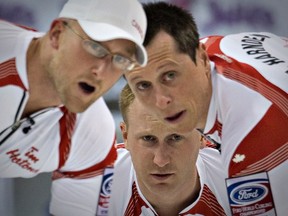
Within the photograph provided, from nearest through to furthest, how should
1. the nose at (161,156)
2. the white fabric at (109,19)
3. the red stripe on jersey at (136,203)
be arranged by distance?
the white fabric at (109,19) → the nose at (161,156) → the red stripe on jersey at (136,203)

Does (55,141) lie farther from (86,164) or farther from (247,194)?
(247,194)

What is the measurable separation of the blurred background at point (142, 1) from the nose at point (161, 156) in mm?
100

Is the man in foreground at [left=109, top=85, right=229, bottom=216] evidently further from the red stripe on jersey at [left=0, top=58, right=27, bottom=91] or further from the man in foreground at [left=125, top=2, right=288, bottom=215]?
the red stripe on jersey at [left=0, top=58, right=27, bottom=91]

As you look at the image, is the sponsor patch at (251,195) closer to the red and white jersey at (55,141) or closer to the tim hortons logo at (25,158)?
the red and white jersey at (55,141)

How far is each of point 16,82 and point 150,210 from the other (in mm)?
529

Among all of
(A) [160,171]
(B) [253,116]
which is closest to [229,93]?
(B) [253,116]

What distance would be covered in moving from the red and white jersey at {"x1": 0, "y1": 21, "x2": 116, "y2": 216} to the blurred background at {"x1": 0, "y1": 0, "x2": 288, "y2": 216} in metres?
0.03

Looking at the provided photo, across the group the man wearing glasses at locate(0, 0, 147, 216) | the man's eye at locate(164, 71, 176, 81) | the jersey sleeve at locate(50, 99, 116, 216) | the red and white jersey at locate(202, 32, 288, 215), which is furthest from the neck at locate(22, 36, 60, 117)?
the red and white jersey at locate(202, 32, 288, 215)

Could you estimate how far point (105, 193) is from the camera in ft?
5.32

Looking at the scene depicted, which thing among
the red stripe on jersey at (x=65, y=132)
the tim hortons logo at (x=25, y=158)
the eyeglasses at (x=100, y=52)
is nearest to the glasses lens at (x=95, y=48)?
the eyeglasses at (x=100, y=52)

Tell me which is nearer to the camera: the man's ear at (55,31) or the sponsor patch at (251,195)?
the man's ear at (55,31)

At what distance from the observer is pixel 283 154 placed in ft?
4.46

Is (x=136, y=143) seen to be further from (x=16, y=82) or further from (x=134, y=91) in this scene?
(x=16, y=82)

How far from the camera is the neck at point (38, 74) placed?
1.33 meters
